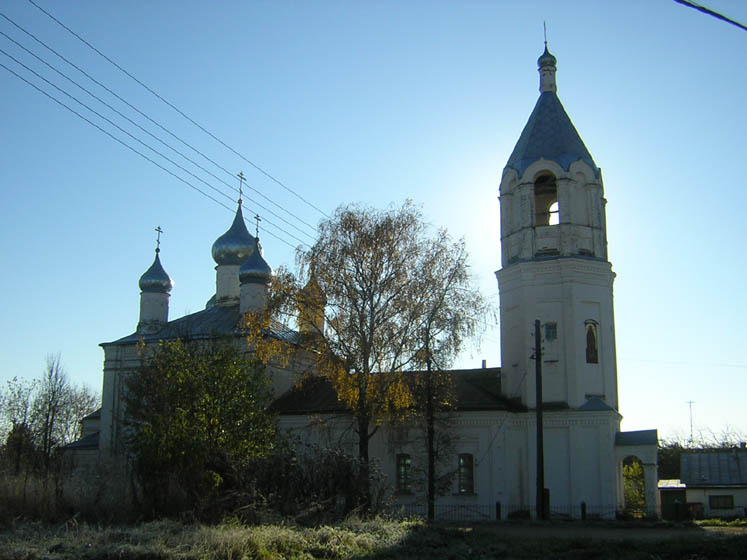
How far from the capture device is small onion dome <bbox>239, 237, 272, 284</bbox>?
112 feet

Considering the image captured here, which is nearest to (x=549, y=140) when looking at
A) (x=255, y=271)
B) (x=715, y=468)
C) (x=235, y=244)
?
(x=255, y=271)

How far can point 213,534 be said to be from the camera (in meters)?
13.3

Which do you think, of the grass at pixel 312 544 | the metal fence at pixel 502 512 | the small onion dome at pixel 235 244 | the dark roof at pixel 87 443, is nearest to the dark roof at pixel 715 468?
the metal fence at pixel 502 512

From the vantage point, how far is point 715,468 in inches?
1607

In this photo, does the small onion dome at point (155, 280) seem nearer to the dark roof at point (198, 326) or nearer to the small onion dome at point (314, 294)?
the dark roof at point (198, 326)

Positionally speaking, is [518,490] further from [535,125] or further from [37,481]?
[37,481]

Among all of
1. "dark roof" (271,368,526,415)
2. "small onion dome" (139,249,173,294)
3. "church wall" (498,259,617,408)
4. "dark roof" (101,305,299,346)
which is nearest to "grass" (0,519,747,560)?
"dark roof" (271,368,526,415)

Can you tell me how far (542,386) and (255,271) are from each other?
1283 cm

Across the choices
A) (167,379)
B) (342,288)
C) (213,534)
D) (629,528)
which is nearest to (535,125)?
(342,288)

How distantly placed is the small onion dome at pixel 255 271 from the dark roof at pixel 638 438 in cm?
1540

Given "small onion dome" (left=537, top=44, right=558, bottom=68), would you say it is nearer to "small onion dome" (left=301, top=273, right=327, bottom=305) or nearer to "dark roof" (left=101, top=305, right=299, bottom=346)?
"small onion dome" (left=301, top=273, right=327, bottom=305)

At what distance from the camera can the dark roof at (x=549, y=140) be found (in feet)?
99.1

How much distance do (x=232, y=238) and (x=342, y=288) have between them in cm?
1377

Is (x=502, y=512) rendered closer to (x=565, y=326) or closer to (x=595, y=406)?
(x=595, y=406)
